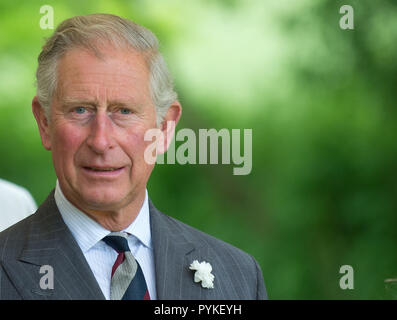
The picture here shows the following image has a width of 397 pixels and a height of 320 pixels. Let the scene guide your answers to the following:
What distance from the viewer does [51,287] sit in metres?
1.54

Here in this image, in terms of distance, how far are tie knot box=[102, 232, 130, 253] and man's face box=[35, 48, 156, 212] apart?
0.22ft

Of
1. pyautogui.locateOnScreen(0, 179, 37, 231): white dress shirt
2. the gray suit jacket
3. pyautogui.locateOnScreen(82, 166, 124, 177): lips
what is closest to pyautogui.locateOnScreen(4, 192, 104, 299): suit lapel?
the gray suit jacket

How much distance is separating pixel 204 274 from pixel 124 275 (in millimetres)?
221

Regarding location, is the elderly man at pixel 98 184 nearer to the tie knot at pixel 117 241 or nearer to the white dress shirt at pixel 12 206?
the tie knot at pixel 117 241

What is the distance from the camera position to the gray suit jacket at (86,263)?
154 centimetres

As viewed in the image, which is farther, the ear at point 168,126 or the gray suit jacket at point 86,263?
the ear at point 168,126

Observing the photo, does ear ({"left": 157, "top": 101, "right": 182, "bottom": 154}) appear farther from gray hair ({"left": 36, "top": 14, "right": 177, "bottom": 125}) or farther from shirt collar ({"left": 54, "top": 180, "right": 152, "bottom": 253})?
shirt collar ({"left": 54, "top": 180, "right": 152, "bottom": 253})

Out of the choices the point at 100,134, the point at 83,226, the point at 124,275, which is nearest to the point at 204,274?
the point at 124,275

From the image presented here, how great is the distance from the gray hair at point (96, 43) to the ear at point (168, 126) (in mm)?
74

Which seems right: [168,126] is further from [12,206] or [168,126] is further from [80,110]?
[12,206]

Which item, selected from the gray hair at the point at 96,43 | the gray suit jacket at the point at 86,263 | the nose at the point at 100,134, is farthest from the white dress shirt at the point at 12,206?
the nose at the point at 100,134
